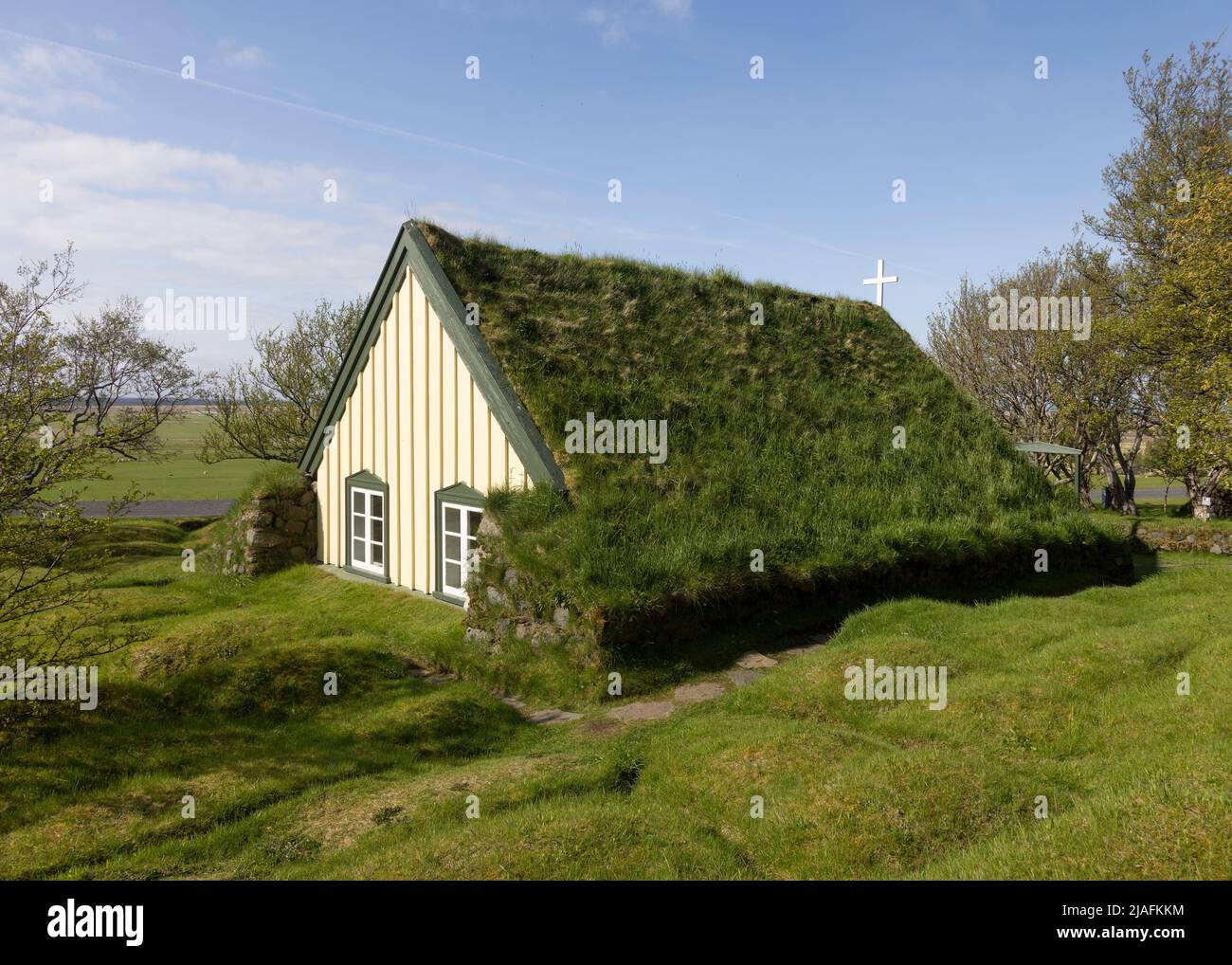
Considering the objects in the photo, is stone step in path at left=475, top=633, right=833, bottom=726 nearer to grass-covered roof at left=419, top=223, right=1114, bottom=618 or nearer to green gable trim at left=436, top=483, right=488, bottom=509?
grass-covered roof at left=419, top=223, right=1114, bottom=618

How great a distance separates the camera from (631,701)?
9.96 m

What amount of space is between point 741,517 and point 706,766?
253 inches

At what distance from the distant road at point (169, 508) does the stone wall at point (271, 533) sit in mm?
21035

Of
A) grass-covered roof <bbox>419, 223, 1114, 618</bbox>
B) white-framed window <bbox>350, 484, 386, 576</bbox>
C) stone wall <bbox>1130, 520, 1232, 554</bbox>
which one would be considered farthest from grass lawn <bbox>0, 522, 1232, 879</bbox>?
stone wall <bbox>1130, 520, 1232, 554</bbox>

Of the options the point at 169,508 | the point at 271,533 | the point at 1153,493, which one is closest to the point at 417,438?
the point at 271,533

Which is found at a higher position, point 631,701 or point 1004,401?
point 1004,401

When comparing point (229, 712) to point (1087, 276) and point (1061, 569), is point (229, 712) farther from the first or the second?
point (1087, 276)

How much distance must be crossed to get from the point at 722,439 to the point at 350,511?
29.6 ft

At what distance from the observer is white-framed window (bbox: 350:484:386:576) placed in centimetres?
1669

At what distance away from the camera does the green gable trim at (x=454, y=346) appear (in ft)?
43.0

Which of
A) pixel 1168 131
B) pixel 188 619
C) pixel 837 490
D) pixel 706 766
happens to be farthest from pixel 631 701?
pixel 1168 131

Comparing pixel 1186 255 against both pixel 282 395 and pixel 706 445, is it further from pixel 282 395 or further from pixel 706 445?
pixel 282 395

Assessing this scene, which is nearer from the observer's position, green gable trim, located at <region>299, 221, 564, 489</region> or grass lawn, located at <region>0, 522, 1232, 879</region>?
grass lawn, located at <region>0, 522, 1232, 879</region>

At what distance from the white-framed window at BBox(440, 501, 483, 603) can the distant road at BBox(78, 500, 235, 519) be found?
2768 cm
